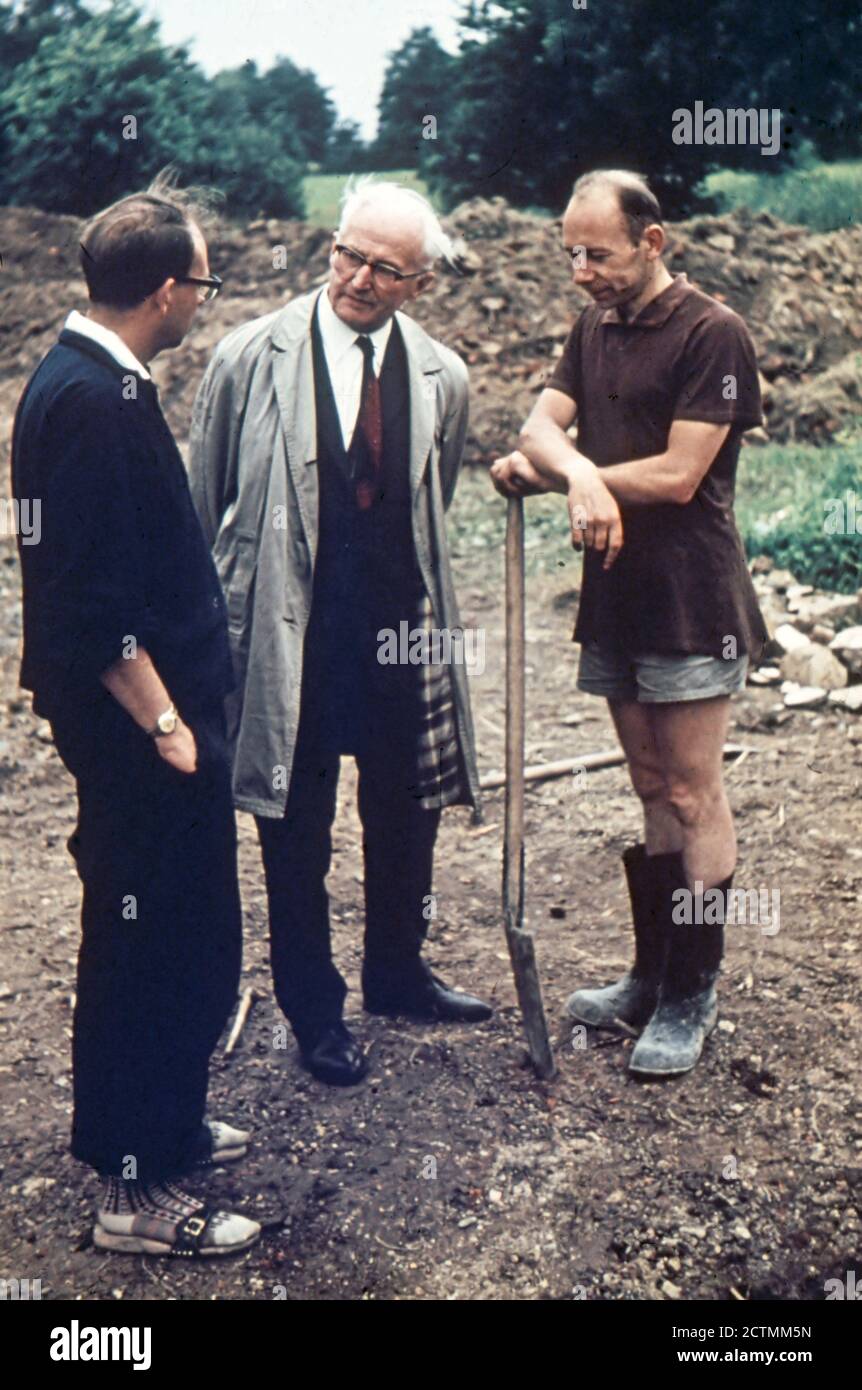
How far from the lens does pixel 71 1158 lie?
335 cm

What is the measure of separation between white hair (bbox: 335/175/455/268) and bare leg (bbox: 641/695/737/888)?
1.28 m

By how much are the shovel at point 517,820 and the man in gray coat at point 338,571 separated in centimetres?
21

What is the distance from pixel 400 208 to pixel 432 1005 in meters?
2.22

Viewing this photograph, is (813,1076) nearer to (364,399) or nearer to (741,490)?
(364,399)

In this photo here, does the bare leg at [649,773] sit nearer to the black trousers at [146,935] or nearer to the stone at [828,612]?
the black trousers at [146,935]

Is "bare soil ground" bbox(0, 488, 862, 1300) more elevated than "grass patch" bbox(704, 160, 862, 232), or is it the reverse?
"grass patch" bbox(704, 160, 862, 232)

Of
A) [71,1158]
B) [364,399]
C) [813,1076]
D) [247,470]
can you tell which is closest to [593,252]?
[364,399]

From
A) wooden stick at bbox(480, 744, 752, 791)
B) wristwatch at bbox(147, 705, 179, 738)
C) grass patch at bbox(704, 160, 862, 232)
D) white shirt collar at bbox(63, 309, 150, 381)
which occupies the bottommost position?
wooden stick at bbox(480, 744, 752, 791)

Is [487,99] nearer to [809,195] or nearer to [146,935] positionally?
[809,195]

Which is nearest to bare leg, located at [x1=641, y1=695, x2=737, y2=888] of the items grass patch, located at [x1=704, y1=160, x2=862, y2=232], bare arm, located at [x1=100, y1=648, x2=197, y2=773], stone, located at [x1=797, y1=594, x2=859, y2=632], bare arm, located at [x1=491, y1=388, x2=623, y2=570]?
bare arm, located at [x1=491, y1=388, x2=623, y2=570]

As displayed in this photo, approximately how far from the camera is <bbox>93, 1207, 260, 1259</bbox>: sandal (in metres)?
2.97

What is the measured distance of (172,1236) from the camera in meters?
2.97

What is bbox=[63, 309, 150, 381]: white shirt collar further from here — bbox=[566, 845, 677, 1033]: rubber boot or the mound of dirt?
the mound of dirt

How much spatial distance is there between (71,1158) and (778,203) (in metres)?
17.1
